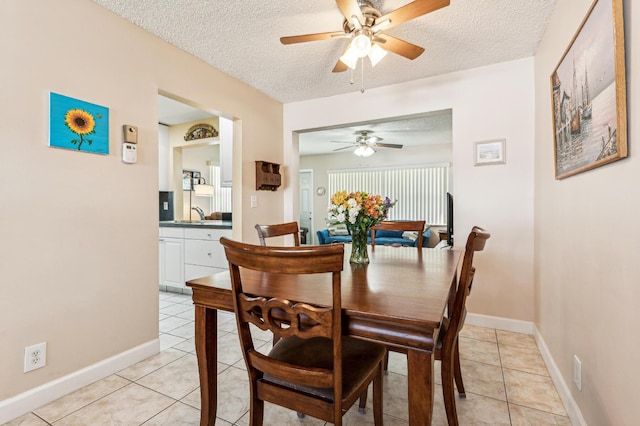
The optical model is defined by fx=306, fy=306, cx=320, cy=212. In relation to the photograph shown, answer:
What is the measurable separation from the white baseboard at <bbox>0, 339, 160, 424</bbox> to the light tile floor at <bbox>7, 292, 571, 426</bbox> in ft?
0.11

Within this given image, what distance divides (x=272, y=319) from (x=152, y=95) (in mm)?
1977

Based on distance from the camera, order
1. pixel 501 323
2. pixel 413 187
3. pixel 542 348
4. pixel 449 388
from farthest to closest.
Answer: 1. pixel 413 187
2. pixel 501 323
3. pixel 542 348
4. pixel 449 388

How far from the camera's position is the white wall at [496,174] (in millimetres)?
2547

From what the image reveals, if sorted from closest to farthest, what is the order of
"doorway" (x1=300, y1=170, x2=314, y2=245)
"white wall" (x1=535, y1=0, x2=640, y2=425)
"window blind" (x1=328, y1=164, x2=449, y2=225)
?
"white wall" (x1=535, y1=0, x2=640, y2=425)
"window blind" (x1=328, y1=164, x2=449, y2=225)
"doorway" (x1=300, y1=170, x2=314, y2=245)

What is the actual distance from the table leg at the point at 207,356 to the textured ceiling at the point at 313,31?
1.81 metres

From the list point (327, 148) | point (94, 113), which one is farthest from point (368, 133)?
point (94, 113)

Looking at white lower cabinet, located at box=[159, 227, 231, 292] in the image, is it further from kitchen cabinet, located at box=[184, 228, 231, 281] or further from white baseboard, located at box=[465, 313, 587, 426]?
white baseboard, located at box=[465, 313, 587, 426]

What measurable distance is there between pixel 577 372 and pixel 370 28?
2.09 meters

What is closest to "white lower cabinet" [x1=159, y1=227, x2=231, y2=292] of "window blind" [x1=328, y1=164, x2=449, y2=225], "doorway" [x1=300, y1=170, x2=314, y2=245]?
"window blind" [x1=328, y1=164, x2=449, y2=225]

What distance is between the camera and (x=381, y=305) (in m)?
0.96

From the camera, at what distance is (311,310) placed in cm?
92

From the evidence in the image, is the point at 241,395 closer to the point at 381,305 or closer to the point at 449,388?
the point at 449,388

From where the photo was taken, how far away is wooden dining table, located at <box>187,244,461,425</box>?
0.87m

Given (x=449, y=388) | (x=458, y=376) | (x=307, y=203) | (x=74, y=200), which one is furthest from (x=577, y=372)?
(x=307, y=203)
